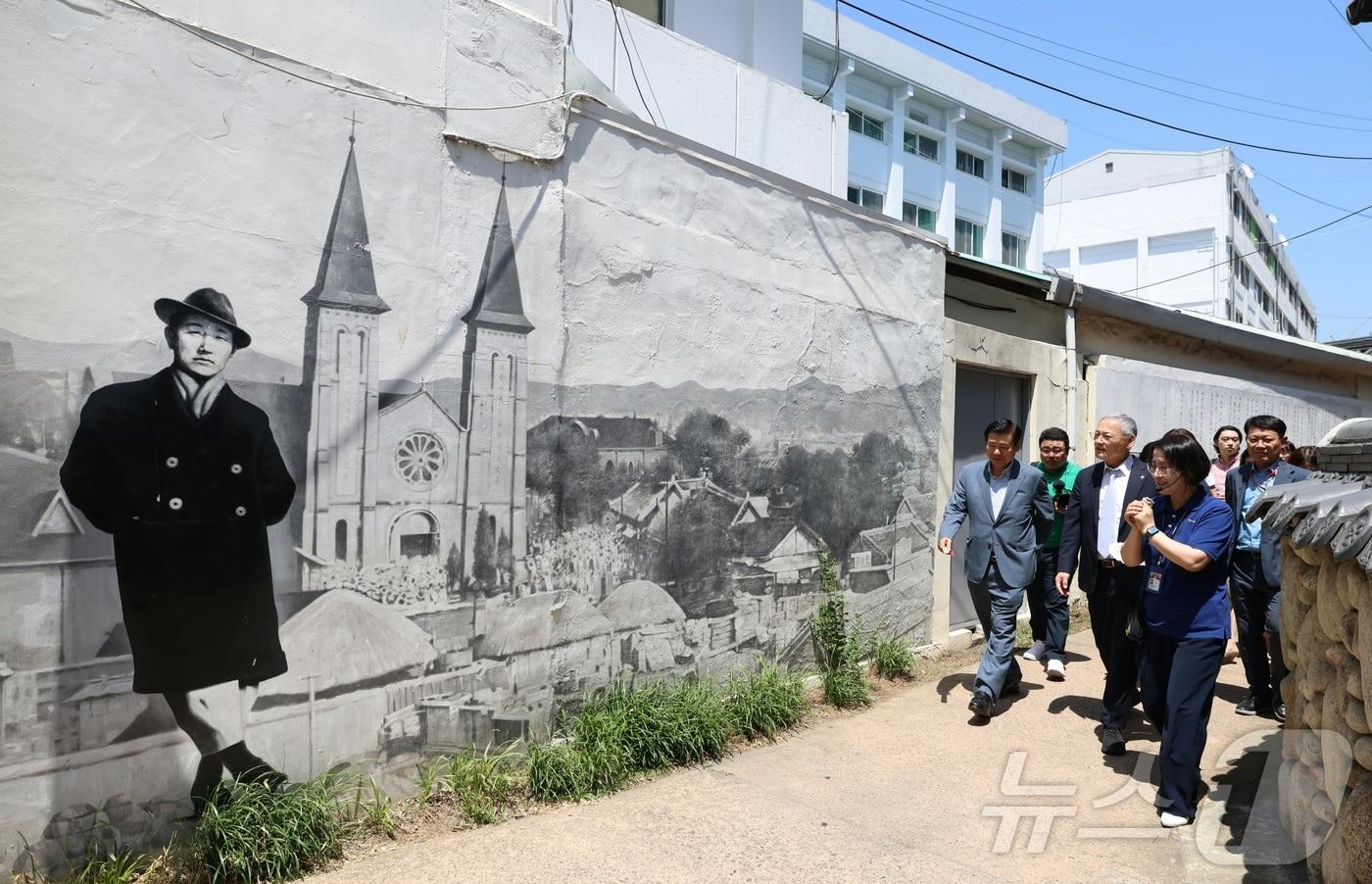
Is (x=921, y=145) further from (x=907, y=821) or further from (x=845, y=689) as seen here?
(x=907, y=821)

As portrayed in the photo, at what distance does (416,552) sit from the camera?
14.1 ft

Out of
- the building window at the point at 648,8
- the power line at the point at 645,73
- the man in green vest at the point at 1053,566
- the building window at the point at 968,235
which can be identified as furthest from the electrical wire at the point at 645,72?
the building window at the point at 968,235

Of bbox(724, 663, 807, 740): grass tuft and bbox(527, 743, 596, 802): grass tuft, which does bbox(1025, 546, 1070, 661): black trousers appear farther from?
bbox(527, 743, 596, 802): grass tuft

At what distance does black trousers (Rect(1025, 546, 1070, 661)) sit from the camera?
657 centimetres

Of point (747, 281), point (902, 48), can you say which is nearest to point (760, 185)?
point (747, 281)

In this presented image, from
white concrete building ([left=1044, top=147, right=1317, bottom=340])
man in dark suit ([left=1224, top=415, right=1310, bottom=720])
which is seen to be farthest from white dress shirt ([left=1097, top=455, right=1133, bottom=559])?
white concrete building ([left=1044, top=147, right=1317, bottom=340])

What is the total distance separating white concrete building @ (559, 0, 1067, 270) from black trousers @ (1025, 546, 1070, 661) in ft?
13.8

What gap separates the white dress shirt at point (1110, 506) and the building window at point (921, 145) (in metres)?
25.3

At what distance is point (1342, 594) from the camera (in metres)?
3.23

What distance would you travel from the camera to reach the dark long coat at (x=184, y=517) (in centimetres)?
342

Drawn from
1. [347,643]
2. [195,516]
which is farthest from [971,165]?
[195,516]

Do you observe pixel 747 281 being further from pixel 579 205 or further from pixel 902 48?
pixel 902 48

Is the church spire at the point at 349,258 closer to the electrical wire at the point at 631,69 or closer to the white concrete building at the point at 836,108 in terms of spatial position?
the white concrete building at the point at 836,108

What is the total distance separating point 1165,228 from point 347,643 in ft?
147
